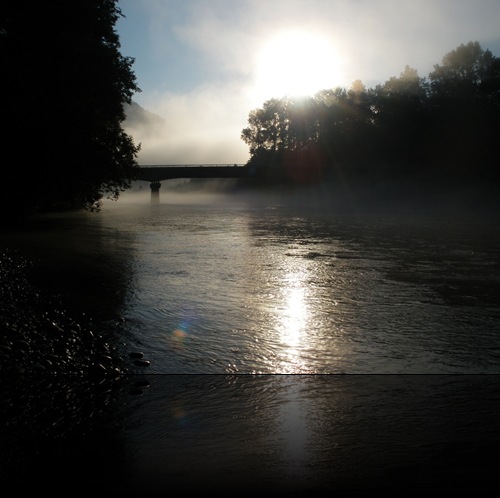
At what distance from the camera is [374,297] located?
15.0 meters

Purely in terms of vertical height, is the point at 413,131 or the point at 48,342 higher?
the point at 413,131

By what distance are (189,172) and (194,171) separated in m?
1.78

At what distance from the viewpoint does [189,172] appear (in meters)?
117

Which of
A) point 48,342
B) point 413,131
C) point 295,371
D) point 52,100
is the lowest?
point 295,371

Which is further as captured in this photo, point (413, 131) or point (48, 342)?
point (413, 131)

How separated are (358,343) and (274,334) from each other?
1682 mm

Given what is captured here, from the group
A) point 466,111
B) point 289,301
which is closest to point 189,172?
point 466,111

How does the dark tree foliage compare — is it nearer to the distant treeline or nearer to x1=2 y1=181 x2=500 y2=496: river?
x1=2 y1=181 x2=500 y2=496: river

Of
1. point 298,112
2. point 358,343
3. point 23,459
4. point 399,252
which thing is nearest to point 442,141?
point 298,112

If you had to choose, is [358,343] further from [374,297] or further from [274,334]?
[374,297]

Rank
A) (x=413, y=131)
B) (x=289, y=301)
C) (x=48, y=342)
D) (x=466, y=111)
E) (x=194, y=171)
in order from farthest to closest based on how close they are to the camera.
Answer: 1. (x=194, y=171)
2. (x=413, y=131)
3. (x=466, y=111)
4. (x=289, y=301)
5. (x=48, y=342)

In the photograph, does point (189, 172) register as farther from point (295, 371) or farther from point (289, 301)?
point (295, 371)

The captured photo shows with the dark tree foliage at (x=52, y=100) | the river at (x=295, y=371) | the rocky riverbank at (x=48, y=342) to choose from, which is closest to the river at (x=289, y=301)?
the river at (x=295, y=371)

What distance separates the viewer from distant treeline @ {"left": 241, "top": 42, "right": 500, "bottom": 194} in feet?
299
